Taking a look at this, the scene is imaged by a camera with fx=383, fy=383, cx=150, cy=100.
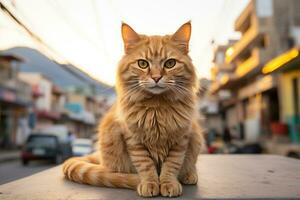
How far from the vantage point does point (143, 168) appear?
249cm

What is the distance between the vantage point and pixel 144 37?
279 centimetres

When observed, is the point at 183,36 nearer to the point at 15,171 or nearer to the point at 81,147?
the point at 15,171

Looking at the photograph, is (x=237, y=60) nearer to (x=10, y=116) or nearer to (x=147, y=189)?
(x=10, y=116)

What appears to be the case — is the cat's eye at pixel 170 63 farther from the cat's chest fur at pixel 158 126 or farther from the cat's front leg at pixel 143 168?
the cat's front leg at pixel 143 168

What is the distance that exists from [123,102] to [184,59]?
523mm

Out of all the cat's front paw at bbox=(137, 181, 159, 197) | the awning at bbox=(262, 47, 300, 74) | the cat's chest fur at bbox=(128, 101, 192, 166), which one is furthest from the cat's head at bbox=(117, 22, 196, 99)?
the awning at bbox=(262, 47, 300, 74)

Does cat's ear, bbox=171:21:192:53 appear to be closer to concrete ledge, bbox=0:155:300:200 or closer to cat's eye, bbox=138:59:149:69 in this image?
cat's eye, bbox=138:59:149:69

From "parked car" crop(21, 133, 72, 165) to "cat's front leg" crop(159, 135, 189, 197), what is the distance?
1381 cm

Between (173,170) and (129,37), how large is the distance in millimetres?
983

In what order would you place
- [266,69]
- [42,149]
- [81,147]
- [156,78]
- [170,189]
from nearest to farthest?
1. [170,189]
2. [156,78]
3. [42,149]
4. [266,69]
5. [81,147]

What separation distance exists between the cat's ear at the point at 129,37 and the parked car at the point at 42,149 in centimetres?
1369

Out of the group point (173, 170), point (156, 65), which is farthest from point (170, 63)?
point (173, 170)

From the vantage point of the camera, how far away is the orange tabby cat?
2.50 m

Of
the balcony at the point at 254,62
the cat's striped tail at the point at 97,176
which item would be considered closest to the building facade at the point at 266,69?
the balcony at the point at 254,62
